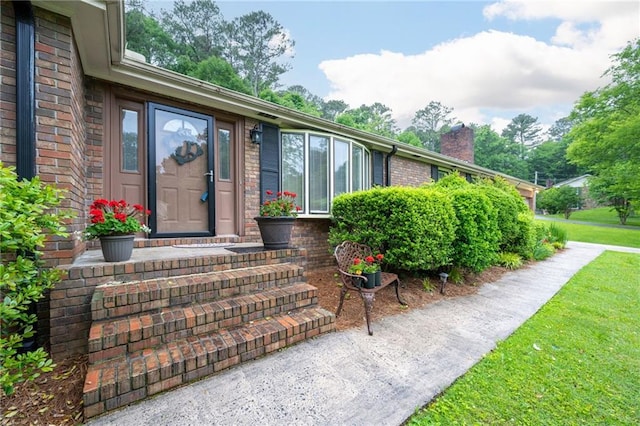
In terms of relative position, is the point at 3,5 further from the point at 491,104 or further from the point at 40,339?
the point at 491,104

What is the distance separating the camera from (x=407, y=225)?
3.72 meters

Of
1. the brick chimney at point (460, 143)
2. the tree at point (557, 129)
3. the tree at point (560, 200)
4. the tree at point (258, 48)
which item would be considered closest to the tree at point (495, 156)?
the tree at point (560, 200)

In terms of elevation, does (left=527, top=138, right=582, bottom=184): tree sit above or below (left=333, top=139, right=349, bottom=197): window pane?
above

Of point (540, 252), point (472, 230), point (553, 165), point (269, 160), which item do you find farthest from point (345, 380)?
point (553, 165)

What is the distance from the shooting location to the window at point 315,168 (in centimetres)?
511

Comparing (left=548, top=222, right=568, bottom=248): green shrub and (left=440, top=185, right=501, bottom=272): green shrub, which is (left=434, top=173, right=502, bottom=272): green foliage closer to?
(left=440, top=185, right=501, bottom=272): green shrub

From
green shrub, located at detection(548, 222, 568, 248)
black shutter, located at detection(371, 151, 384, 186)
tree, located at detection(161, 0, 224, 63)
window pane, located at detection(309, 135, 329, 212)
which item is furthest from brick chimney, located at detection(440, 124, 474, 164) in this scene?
tree, located at detection(161, 0, 224, 63)

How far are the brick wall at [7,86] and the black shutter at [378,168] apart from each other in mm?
5941

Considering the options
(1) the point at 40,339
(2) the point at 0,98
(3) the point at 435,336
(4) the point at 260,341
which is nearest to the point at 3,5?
(2) the point at 0,98

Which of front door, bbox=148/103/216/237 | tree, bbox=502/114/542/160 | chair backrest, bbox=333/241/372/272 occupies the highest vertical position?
tree, bbox=502/114/542/160

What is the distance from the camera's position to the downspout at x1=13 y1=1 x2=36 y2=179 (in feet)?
6.88

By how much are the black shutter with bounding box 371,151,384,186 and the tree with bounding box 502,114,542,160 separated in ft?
166

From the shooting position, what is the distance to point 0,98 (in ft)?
Result: 6.69

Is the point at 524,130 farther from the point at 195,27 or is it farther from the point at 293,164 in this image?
the point at 293,164
